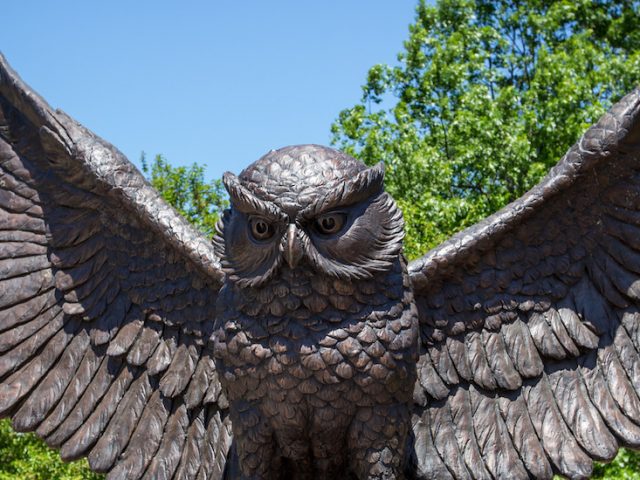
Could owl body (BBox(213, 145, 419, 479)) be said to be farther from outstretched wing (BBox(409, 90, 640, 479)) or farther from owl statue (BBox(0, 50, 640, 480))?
outstretched wing (BBox(409, 90, 640, 479))

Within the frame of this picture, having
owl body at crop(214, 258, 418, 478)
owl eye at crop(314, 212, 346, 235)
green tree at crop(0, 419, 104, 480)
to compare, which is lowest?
owl body at crop(214, 258, 418, 478)

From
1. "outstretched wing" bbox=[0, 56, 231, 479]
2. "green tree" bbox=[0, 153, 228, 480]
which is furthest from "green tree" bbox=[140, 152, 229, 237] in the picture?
"outstretched wing" bbox=[0, 56, 231, 479]

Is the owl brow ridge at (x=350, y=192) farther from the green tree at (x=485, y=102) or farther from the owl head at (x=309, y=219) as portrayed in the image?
the green tree at (x=485, y=102)

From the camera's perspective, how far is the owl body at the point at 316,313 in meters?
3.42

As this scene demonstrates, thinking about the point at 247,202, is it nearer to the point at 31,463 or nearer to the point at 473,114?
the point at 31,463

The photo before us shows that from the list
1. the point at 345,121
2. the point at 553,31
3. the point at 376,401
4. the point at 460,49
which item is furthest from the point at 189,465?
the point at 553,31

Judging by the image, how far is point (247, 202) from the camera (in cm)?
342

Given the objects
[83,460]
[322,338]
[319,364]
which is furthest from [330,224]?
[83,460]

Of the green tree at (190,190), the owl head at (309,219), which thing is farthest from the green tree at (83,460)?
the owl head at (309,219)

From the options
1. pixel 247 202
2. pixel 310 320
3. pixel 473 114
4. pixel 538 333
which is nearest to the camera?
pixel 247 202

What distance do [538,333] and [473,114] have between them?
30.4 ft

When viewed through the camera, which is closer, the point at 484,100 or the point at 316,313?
the point at 316,313

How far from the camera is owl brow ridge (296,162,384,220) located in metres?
3.36

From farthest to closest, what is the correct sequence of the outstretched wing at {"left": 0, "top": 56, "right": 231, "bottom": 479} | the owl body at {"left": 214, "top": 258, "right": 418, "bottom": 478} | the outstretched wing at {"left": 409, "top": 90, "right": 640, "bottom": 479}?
the outstretched wing at {"left": 0, "top": 56, "right": 231, "bottom": 479}, the outstretched wing at {"left": 409, "top": 90, "right": 640, "bottom": 479}, the owl body at {"left": 214, "top": 258, "right": 418, "bottom": 478}
